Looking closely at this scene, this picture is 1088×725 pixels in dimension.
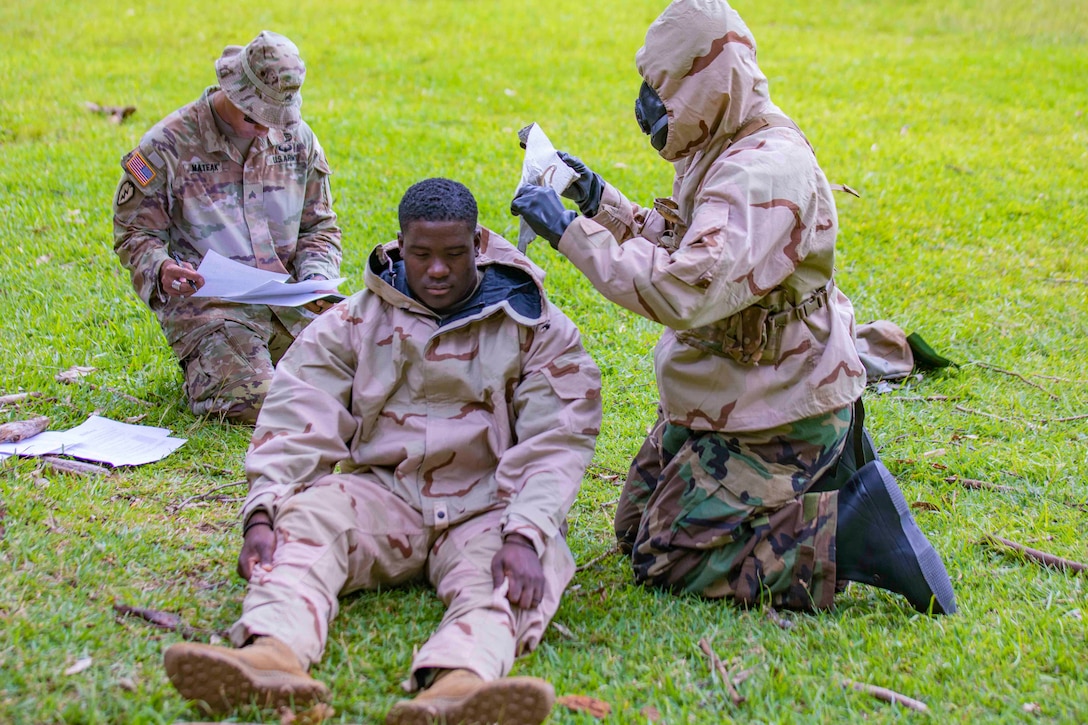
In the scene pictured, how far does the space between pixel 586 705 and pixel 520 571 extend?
1.43 ft

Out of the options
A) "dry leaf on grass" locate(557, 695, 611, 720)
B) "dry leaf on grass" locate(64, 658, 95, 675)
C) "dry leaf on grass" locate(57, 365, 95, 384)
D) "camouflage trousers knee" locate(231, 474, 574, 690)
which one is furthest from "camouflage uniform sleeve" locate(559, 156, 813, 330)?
"dry leaf on grass" locate(57, 365, 95, 384)

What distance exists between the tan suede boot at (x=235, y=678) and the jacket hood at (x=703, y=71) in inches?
82.2

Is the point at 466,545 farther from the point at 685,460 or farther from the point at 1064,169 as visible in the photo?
the point at 1064,169

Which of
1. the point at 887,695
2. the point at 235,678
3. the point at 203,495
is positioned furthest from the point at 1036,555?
the point at 203,495

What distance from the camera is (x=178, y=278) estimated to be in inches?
195

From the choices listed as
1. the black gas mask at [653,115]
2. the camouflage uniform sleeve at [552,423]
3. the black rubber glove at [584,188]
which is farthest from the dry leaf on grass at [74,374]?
the black gas mask at [653,115]

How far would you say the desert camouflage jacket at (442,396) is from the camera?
3.46 m

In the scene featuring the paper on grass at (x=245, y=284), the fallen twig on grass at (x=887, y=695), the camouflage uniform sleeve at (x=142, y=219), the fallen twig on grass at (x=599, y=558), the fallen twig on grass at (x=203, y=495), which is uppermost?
the camouflage uniform sleeve at (x=142, y=219)

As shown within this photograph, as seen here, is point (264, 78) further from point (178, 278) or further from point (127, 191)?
point (178, 278)

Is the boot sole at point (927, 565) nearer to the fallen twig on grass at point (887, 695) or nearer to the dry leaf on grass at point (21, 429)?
the fallen twig on grass at point (887, 695)

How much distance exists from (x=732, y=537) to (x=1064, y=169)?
811 centimetres

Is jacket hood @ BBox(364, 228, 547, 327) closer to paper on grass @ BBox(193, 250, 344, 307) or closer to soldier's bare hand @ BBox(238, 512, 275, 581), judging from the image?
soldier's bare hand @ BBox(238, 512, 275, 581)

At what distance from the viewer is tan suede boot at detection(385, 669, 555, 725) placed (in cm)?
254

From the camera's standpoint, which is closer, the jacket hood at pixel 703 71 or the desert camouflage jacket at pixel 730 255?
the desert camouflage jacket at pixel 730 255
